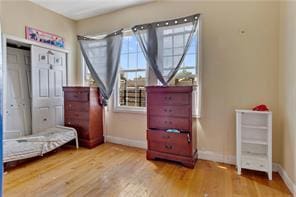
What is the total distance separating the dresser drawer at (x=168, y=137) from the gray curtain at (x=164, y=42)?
0.84 meters

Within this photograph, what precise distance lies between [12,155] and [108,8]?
2961 mm

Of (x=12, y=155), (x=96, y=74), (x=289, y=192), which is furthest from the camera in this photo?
(x=96, y=74)

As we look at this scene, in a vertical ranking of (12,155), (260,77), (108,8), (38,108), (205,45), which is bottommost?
(12,155)

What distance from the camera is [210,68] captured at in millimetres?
2914

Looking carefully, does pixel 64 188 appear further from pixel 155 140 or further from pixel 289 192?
pixel 289 192

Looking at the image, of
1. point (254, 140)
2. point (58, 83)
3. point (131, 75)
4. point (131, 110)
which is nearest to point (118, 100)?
point (131, 110)

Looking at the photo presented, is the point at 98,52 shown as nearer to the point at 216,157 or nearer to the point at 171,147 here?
the point at 171,147

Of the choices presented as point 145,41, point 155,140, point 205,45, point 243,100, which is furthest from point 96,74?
point 243,100

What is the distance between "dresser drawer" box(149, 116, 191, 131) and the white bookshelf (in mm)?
696

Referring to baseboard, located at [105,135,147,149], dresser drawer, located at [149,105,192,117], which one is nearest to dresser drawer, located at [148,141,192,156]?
dresser drawer, located at [149,105,192,117]

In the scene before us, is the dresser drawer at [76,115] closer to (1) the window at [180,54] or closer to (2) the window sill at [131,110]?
(2) the window sill at [131,110]

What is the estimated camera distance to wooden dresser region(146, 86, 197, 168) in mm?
2686

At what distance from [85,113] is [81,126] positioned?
292 millimetres

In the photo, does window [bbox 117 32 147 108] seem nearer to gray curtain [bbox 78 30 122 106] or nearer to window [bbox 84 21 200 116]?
window [bbox 84 21 200 116]
